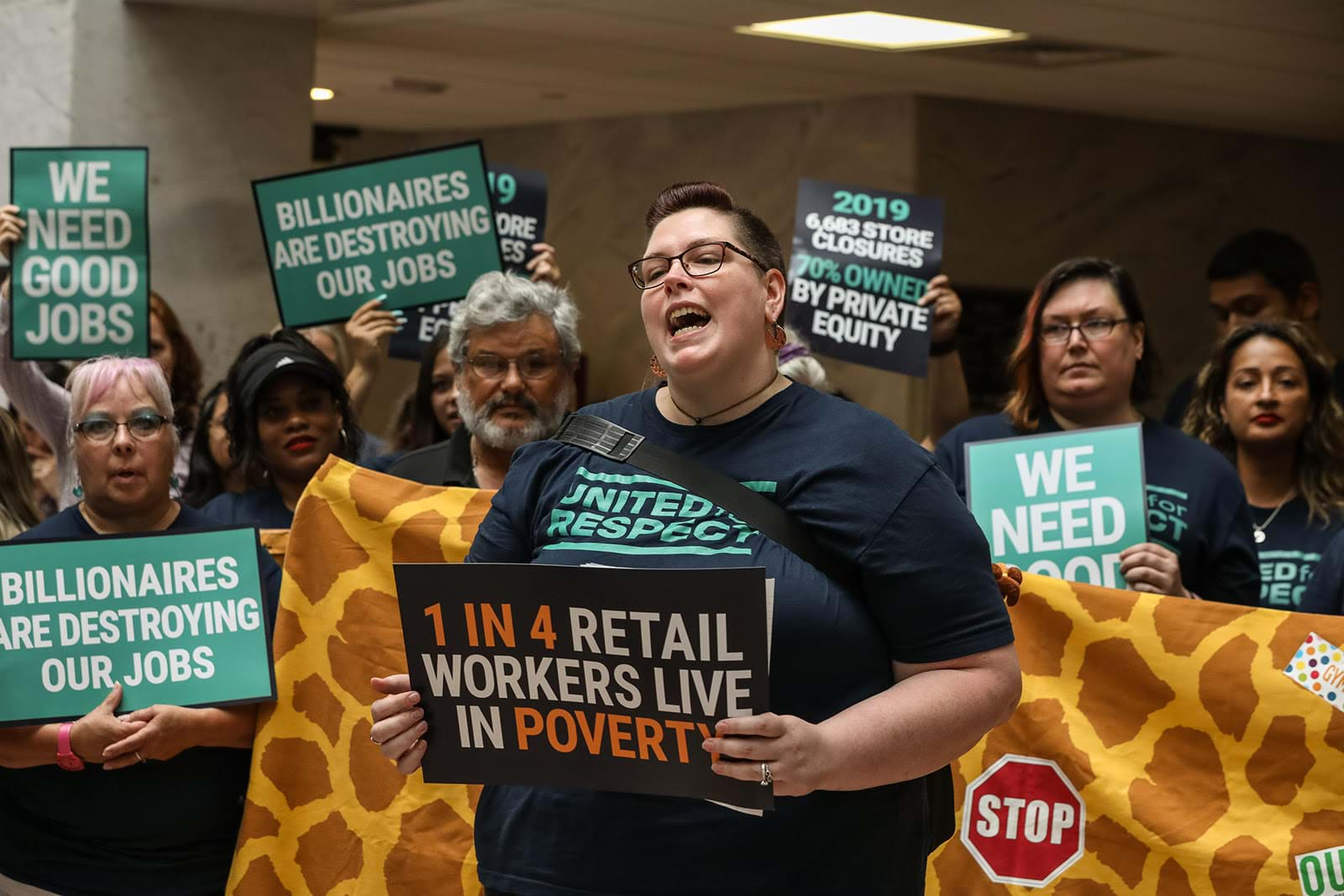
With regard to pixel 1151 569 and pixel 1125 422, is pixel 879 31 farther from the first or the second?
pixel 1151 569

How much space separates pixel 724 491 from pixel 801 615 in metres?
0.20

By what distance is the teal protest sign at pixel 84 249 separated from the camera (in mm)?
4777

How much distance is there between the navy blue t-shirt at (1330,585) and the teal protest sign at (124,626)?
2.14 metres

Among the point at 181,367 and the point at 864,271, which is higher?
the point at 864,271

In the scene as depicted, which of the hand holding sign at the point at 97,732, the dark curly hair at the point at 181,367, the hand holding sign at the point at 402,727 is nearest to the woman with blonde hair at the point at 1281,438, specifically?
the hand holding sign at the point at 402,727

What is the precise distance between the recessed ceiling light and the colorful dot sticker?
176 inches

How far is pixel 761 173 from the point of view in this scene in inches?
404

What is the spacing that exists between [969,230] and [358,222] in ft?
17.4

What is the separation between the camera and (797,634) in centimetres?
227

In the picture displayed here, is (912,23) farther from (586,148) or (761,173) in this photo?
(586,148)

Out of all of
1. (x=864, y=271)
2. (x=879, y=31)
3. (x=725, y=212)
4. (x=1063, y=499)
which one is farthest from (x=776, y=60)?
(x=725, y=212)

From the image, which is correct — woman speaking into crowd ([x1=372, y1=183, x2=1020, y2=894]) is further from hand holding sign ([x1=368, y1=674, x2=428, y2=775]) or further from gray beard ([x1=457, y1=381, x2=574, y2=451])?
gray beard ([x1=457, y1=381, x2=574, y2=451])

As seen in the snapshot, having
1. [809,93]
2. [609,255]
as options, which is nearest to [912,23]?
[809,93]

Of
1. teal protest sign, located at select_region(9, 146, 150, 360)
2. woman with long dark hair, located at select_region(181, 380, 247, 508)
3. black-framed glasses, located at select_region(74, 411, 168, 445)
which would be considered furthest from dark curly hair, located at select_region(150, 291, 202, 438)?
black-framed glasses, located at select_region(74, 411, 168, 445)
